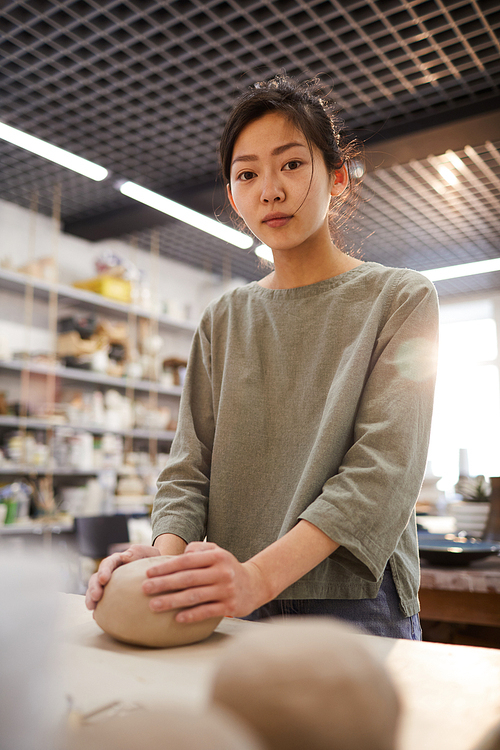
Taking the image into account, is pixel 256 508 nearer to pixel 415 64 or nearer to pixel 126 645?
pixel 126 645

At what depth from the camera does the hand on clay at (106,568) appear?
0.69 meters

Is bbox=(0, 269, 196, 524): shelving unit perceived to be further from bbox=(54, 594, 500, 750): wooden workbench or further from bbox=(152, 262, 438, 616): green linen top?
bbox=(54, 594, 500, 750): wooden workbench

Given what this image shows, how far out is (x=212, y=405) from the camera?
43.0 inches

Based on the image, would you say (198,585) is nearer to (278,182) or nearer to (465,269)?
(278,182)

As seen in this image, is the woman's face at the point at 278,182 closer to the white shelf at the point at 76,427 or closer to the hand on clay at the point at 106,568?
the hand on clay at the point at 106,568

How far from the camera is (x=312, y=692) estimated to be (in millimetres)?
296

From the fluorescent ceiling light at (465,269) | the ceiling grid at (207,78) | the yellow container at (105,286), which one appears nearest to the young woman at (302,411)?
the ceiling grid at (207,78)

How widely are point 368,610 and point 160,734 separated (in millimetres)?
649

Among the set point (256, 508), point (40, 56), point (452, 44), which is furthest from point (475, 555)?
point (40, 56)

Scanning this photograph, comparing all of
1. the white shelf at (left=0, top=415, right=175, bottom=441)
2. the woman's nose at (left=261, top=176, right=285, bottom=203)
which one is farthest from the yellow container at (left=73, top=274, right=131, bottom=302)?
the woman's nose at (left=261, top=176, right=285, bottom=203)

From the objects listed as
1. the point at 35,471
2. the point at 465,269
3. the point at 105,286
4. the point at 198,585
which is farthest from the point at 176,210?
the point at 198,585

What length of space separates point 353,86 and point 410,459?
3380 millimetres

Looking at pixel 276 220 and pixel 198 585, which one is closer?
pixel 198 585

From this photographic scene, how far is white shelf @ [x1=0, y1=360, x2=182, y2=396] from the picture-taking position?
14.6 ft
